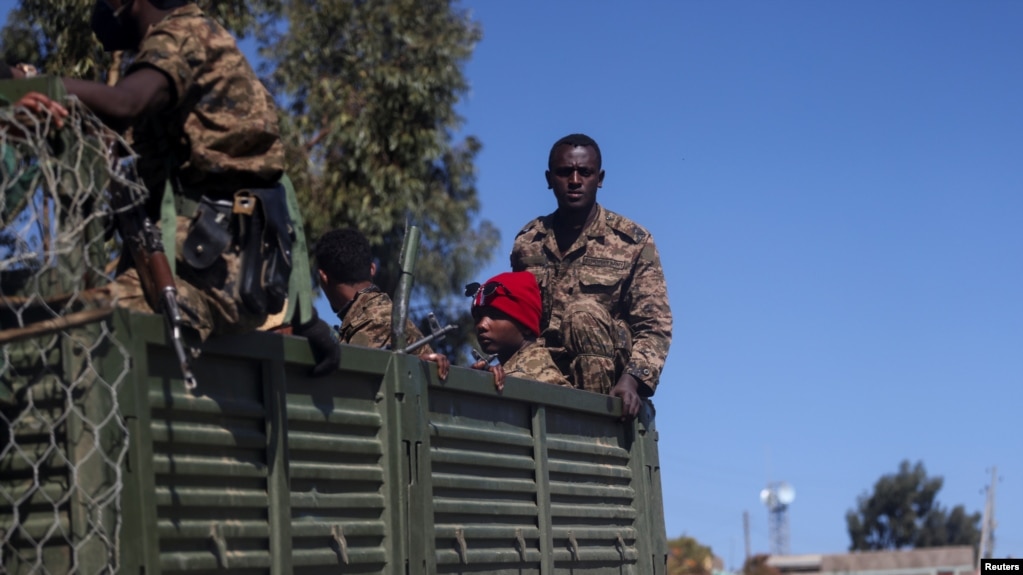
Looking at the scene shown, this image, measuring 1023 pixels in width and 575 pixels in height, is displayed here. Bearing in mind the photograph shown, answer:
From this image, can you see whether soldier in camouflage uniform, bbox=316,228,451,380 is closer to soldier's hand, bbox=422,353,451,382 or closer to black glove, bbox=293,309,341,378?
soldier's hand, bbox=422,353,451,382

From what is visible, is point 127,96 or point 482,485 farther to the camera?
point 482,485

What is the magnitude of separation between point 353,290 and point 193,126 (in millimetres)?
2372

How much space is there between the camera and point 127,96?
3297mm

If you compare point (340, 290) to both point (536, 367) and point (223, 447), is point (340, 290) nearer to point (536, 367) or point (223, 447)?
point (536, 367)

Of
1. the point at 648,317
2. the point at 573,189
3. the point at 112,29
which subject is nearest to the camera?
the point at 112,29

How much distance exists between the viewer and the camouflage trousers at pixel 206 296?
334cm

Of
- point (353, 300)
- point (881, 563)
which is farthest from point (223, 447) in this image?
point (881, 563)

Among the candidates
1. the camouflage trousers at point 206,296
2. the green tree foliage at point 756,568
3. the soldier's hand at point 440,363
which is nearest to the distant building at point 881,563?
the green tree foliage at point 756,568

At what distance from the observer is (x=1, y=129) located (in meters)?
3.00

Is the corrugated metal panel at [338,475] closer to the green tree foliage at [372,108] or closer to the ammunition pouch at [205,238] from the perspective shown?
the ammunition pouch at [205,238]

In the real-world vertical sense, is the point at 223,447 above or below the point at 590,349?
below

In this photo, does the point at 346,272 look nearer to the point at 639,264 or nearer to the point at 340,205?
the point at 639,264

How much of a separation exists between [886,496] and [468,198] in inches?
1805

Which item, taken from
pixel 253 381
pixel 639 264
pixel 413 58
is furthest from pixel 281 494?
pixel 413 58
